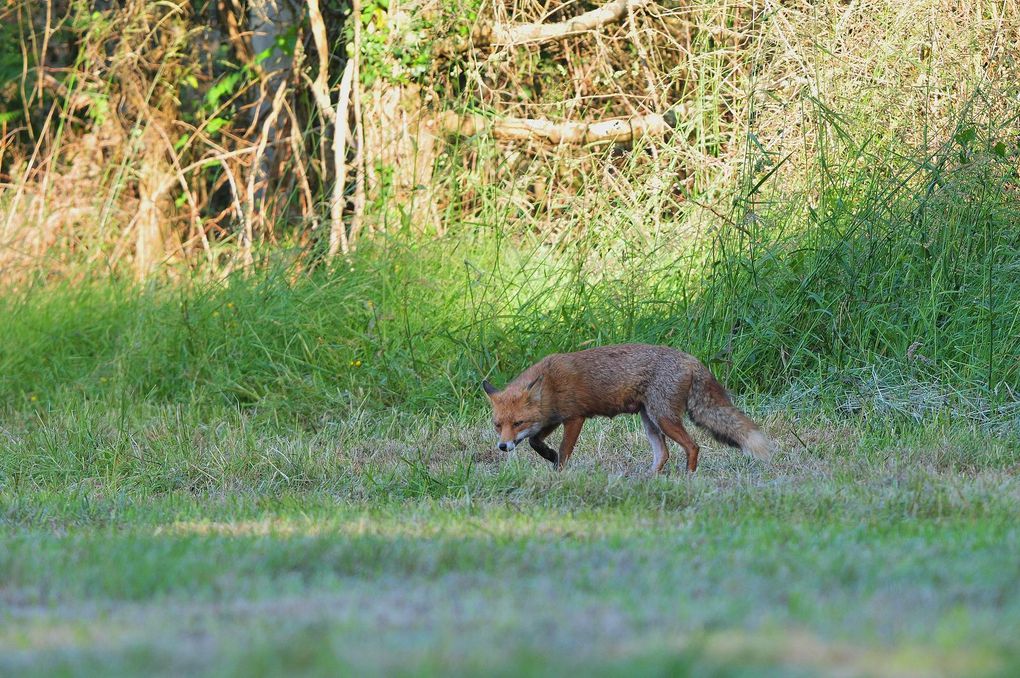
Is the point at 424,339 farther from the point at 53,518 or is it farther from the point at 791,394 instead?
the point at 53,518

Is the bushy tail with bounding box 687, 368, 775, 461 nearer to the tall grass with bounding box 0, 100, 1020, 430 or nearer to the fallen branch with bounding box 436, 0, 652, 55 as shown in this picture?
the tall grass with bounding box 0, 100, 1020, 430

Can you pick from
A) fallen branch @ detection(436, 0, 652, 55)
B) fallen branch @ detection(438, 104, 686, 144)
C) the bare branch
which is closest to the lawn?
the bare branch

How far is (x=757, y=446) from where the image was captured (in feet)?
21.2

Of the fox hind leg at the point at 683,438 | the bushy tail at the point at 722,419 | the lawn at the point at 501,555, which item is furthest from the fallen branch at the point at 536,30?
the fox hind leg at the point at 683,438

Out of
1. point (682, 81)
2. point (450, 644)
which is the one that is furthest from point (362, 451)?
point (682, 81)

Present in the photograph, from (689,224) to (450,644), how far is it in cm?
699

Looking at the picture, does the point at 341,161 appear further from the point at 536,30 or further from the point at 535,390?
the point at 535,390

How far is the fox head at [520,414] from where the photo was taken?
675 centimetres

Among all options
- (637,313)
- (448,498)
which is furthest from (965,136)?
(448,498)

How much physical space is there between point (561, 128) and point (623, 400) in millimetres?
4634

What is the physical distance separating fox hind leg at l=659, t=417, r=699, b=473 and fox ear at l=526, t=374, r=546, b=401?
69cm

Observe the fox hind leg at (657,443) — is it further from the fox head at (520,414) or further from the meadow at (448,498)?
the fox head at (520,414)

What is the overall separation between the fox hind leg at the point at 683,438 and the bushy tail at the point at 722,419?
0.14 metres

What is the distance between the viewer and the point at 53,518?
18.7 feet
